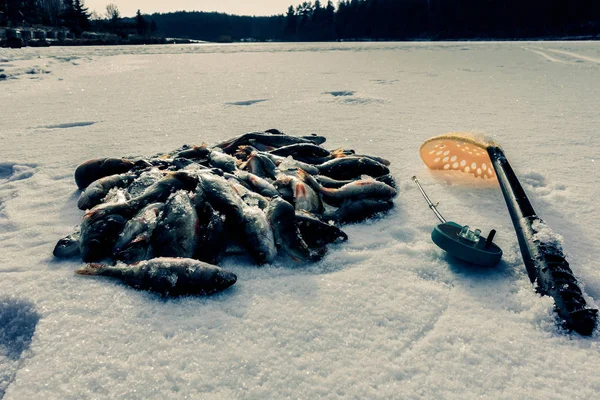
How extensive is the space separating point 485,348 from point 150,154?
202 inches

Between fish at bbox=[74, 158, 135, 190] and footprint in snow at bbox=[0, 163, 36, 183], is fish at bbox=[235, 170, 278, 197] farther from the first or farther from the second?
footprint in snow at bbox=[0, 163, 36, 183]

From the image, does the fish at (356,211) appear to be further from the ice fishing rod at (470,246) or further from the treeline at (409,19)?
the treeline at (409,19)

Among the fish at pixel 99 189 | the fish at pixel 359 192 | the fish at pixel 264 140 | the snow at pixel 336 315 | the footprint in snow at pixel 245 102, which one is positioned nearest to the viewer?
the snow at pixel 336 315

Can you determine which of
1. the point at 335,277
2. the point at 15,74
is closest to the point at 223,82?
the point at 15,74

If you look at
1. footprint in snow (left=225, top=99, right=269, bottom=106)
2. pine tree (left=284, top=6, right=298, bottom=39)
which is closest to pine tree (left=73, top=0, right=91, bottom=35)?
pine tree (left=284, top=6, right=298, bottom=39)

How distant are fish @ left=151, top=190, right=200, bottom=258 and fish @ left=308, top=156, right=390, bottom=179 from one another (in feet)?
6.60

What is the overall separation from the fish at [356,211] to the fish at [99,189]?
2206 mm

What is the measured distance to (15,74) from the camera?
15.4 metres

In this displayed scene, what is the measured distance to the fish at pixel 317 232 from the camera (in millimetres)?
3119

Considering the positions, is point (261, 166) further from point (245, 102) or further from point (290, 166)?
point (245, 102)

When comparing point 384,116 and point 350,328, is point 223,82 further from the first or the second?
point 350,328

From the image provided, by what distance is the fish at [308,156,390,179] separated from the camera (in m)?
4.39

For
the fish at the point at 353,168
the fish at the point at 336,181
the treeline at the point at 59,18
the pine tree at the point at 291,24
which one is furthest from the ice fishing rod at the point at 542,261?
the pine tree at the point at 291,24

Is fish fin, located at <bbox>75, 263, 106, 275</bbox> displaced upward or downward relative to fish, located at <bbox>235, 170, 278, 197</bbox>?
downward
